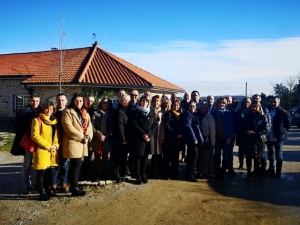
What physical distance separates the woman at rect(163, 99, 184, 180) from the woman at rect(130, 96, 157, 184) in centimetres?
42

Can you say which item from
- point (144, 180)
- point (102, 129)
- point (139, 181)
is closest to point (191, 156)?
point (144, 180)

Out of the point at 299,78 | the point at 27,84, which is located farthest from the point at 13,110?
the point at 299,78

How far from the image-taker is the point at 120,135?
584cm

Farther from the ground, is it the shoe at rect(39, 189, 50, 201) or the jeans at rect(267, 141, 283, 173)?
the jeans at rect(267, 141, 283, 173)

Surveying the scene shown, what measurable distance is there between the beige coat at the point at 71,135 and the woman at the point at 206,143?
2941 millimetres

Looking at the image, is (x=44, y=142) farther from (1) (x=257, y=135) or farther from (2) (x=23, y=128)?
(1) (x=257, y=135)

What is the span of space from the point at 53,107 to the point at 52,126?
1.15ft

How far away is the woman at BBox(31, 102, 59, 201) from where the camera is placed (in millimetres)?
4754

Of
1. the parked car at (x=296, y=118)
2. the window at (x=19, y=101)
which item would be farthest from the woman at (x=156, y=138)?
the parked car at (x=296, y=118)

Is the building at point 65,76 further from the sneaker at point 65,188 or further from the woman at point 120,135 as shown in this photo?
the sneaker at point 65,188

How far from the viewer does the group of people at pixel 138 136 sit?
5.02 m

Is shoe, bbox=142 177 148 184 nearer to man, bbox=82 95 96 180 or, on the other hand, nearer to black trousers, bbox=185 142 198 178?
black trousers, bbox=185 142 198 178

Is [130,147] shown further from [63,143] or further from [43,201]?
[43,201]

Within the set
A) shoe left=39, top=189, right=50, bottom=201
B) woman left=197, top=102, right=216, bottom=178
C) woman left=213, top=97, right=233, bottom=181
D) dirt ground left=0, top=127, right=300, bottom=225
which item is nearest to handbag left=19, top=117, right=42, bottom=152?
shoe left=39, top=189, right=50, bottom=201
